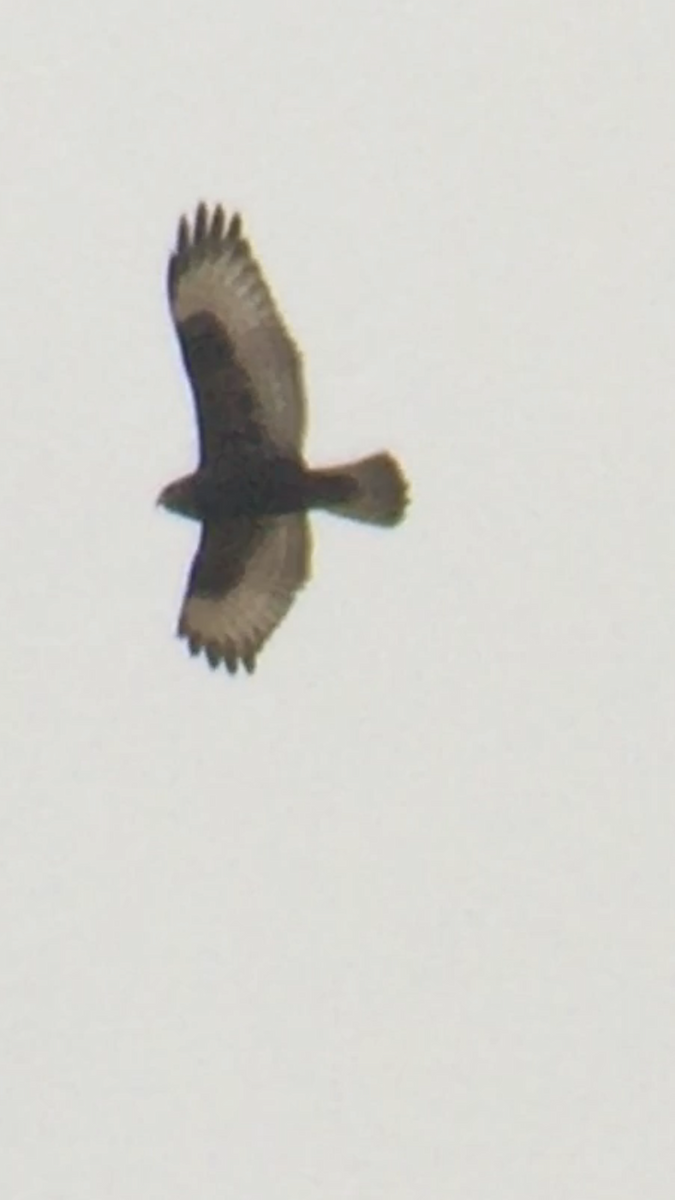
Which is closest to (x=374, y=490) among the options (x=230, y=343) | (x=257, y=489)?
(x=257, y=489)

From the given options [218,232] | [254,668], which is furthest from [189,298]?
[254,668]

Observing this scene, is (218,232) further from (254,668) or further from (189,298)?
(254,668)

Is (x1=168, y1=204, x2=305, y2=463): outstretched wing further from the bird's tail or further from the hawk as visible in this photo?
the bird's tail

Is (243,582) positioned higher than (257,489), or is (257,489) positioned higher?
(257,489)

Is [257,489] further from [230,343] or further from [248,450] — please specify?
[230,343]

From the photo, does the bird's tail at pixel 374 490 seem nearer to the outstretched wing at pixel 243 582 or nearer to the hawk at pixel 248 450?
the hawk at pixel 248 450

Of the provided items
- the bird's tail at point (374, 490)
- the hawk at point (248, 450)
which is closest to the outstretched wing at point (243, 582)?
the hawk at point (248, 450)
